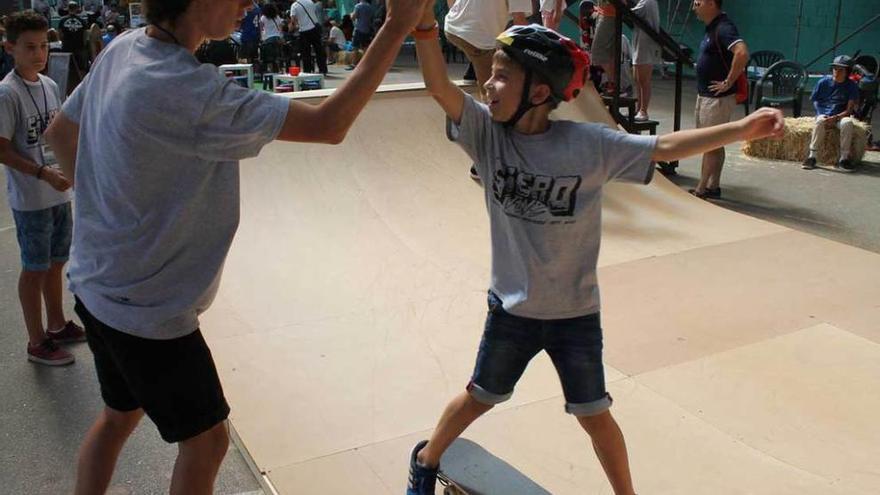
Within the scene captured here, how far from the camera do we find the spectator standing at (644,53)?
31.6 feet

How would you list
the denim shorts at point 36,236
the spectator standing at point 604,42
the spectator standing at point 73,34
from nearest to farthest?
the denim shorts at point 36,236
the spectator standing at point 604,42
the spectator standing at point 73,34

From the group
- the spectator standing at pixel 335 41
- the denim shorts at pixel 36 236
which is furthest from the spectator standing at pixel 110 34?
the denim shorts at pixel 36 236

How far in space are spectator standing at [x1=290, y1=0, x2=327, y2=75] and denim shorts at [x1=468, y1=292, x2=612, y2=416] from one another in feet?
50.6

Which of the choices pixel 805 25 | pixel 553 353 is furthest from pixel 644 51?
pixel 553 353

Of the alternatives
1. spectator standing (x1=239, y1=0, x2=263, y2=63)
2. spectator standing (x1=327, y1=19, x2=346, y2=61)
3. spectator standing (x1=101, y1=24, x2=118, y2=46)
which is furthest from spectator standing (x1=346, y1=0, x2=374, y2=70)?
spectator standing (x1=101, y1=24, x2=118, y2=46)

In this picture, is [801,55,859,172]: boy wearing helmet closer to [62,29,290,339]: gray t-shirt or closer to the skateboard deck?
the skateboard deck

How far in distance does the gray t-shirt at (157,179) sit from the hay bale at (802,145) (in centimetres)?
841

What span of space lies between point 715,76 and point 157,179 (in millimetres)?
6982

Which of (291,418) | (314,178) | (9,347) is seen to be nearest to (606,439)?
(291,418)

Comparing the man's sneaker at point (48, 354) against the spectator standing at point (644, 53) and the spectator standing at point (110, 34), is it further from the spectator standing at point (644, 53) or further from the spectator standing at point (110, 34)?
the spectator standing at point (110, 34)

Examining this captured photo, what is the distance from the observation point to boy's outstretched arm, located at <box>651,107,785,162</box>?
7.75 feet

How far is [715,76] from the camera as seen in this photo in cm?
808

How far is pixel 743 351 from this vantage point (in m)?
4.39

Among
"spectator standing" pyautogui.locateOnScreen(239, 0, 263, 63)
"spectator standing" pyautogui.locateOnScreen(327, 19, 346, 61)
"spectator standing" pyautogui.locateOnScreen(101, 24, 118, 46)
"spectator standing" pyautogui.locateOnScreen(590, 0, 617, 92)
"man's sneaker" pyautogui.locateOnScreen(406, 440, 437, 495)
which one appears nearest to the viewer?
"man's sneaker" pyautogui.locateOnScreen(406, 440, 437, 495)
